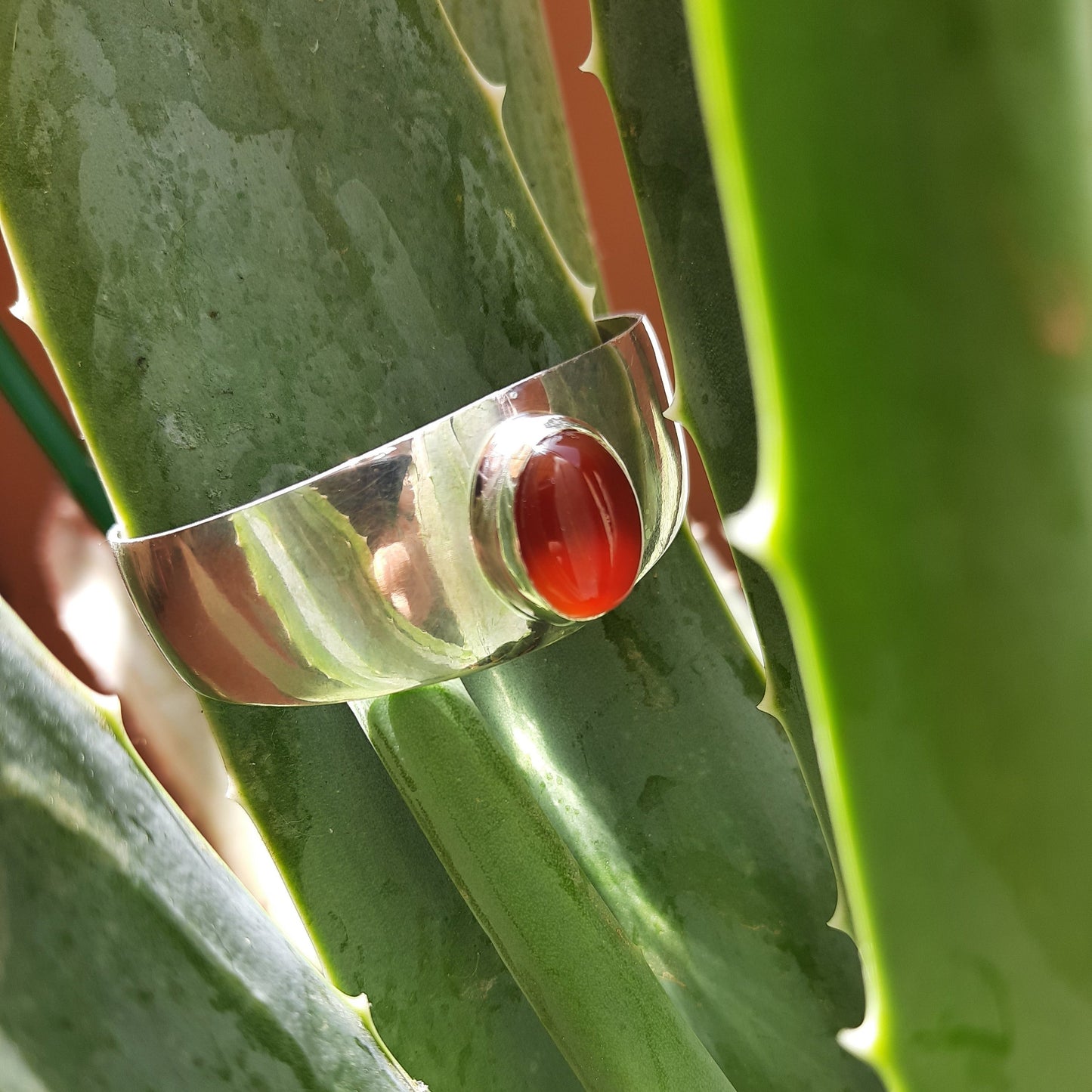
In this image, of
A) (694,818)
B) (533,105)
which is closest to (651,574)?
(694,818)

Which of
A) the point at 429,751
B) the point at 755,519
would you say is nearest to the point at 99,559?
the point at 429,751

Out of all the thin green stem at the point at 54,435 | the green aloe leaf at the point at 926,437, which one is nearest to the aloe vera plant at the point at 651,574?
the green aloe leaf at the point at 926,437

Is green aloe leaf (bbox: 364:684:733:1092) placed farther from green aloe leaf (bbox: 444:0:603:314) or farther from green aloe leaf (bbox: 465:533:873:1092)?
green aloe leaf (bbox: 444:0:603:314)

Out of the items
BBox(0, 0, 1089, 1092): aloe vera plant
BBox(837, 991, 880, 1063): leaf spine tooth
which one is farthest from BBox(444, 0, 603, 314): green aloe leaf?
BBox(837, 991, 880, 1063): leaf spine tooth

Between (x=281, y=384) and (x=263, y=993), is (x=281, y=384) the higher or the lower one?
the higher one

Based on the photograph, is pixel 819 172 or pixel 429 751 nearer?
pixel 819 172

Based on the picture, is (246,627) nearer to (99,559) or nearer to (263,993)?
(263,993)

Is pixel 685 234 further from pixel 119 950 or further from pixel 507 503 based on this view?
pixel 119 950
